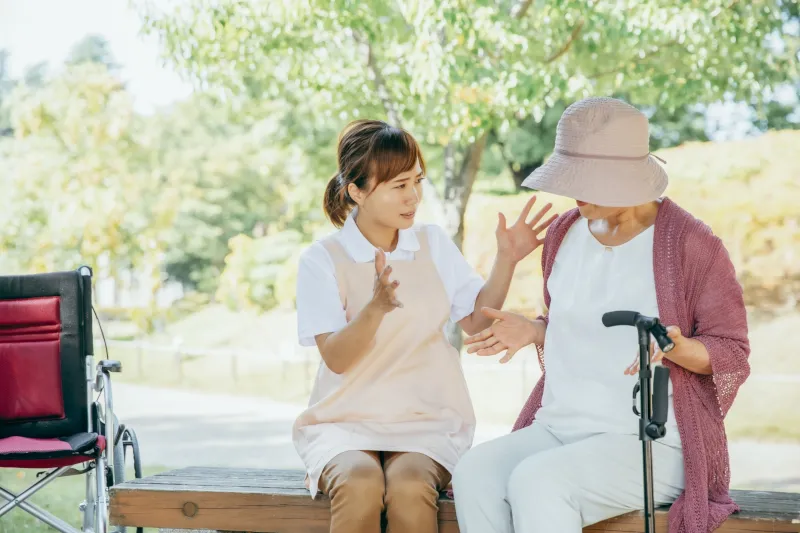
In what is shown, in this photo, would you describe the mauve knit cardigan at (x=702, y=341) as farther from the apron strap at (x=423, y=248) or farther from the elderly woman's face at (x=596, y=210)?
the apron strap at (x=423, y=248)

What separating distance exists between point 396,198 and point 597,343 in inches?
21.3

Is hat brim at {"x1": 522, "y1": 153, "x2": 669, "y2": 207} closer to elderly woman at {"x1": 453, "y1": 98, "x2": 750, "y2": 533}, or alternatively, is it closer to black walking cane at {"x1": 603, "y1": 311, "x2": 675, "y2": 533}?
elderly woman at {"x1": 453, "y1": 98, "x2": 750, "y2": 533}

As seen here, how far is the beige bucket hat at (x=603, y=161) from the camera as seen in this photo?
1814 mm

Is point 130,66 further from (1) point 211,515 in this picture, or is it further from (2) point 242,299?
(1) point 211,515

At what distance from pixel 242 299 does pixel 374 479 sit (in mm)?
7235

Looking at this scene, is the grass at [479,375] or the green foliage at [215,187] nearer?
the grass at [479,375]

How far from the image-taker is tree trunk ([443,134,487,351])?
5.30 meters

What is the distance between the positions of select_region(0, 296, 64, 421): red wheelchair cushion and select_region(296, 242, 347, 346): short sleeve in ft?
4.15

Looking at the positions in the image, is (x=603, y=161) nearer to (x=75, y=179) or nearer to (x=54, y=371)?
(x=54, y=371)

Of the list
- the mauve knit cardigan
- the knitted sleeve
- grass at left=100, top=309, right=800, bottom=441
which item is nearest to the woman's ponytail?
the mauve knit cardigan

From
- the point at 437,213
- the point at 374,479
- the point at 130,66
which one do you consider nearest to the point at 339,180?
the point at 374,479

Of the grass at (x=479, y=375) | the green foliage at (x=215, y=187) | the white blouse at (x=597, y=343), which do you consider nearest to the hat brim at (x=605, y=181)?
the white blouse at (x=597, y=343)

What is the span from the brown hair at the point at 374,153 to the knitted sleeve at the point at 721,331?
68cm

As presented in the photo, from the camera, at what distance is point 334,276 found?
2.09 meters
